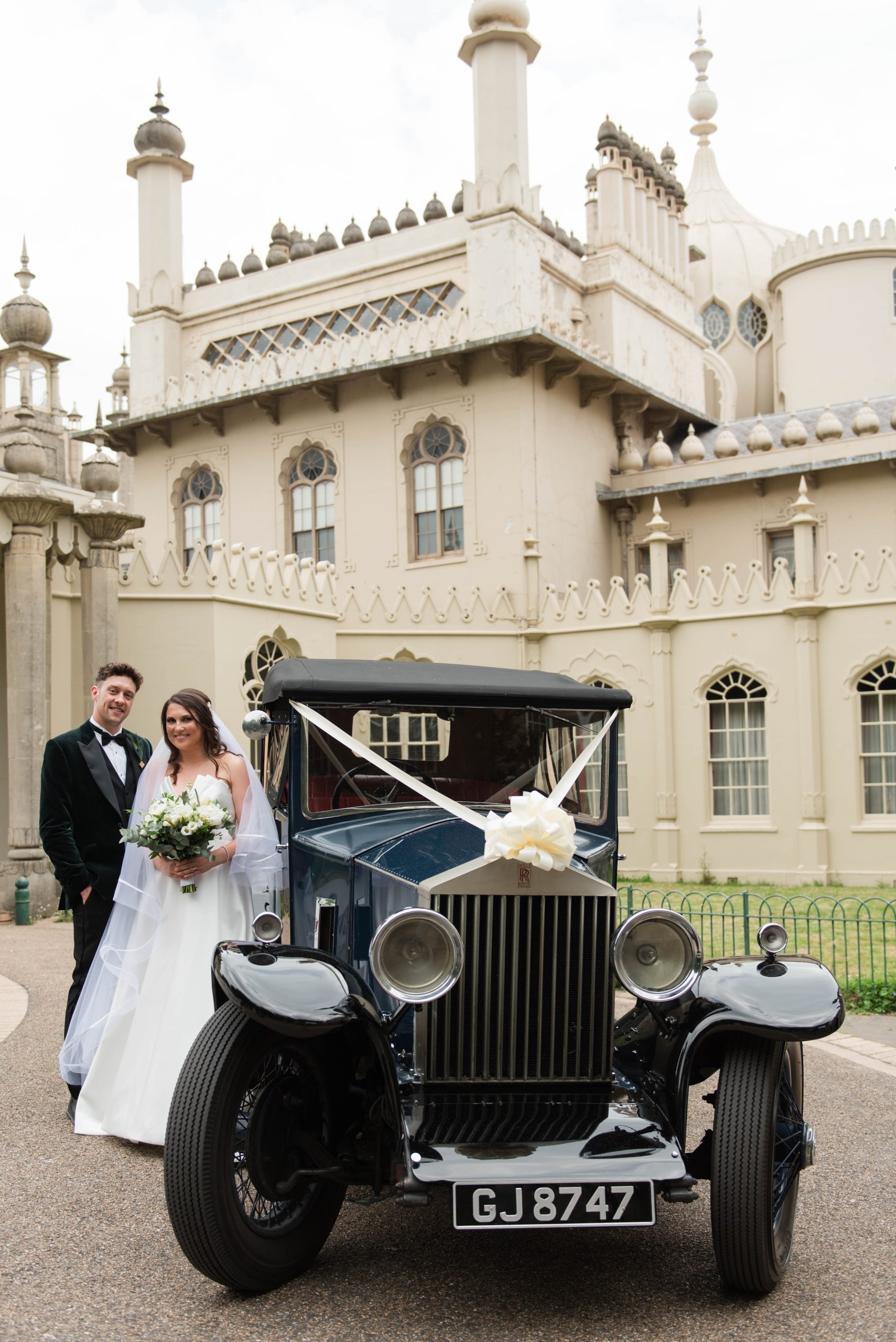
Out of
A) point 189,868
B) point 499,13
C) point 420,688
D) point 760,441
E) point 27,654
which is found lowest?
point 189,868

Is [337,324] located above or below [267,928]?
above

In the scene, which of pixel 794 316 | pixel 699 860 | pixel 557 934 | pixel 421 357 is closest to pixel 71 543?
pixel 421 357

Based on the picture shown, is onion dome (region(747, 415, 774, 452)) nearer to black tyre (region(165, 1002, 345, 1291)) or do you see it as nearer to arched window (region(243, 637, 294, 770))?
arched window (region(243, 637, 294, 770))

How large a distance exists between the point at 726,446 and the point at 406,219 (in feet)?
25.7

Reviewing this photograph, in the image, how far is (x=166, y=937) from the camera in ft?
18.9

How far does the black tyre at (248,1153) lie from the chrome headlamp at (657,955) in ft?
3.79

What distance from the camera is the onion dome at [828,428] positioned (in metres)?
22.0

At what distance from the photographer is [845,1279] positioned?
4.18 meters

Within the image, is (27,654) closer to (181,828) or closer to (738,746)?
(181,828)

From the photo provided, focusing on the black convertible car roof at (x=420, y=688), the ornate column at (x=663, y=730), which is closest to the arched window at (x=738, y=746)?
the ornate column at (x=663, y=730)

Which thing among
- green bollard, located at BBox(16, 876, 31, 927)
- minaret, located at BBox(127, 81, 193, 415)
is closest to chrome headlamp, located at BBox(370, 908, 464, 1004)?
green bollard, located at BBox(16, 876, 31, 927)

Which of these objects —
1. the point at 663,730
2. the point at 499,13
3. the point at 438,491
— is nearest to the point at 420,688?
the point at 663,730

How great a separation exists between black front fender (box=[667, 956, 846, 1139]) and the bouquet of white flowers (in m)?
2.32

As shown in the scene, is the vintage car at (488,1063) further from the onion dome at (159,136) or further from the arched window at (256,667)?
the onion dome at (159,136)
